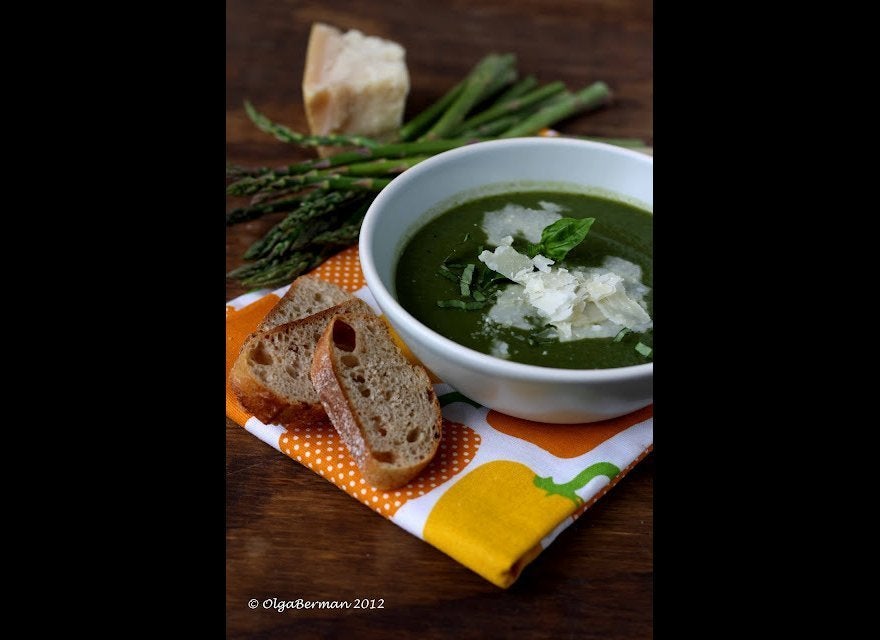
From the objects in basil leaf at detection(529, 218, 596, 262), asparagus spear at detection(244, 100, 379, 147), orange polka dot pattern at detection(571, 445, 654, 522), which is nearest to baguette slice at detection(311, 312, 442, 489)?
orange polka dot pattern at detection(571, 445, 654, 522)

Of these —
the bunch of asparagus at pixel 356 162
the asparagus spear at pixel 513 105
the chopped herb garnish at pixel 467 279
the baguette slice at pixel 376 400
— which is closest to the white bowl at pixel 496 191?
the baguette slice at pixel 376 400

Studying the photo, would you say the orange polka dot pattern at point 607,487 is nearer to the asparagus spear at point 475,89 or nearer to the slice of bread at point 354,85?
the asparagus spear at point 475,89

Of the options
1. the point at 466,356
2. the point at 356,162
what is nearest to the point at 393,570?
the point at 466,356

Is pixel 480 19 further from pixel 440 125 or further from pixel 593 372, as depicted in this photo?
pixel 593 372

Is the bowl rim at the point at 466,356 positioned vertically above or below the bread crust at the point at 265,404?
above
